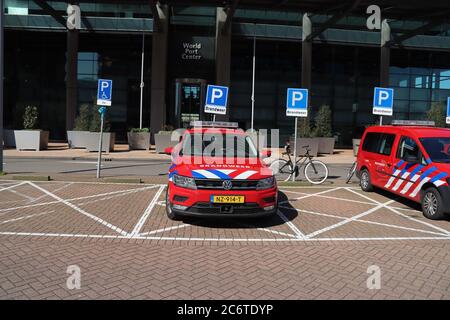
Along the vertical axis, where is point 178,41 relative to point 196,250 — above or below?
above

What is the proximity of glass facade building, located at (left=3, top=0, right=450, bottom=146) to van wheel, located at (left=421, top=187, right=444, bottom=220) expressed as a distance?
18612mm

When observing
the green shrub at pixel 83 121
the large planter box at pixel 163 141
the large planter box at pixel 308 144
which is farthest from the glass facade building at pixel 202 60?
the large planter box at pixel 308 144

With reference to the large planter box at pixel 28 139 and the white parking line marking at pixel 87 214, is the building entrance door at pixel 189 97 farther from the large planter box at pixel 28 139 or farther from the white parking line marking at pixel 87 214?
the white parking line marking at pixel 87 214

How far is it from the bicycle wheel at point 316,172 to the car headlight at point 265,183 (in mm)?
5580

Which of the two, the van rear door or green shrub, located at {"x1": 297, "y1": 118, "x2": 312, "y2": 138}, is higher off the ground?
green shrub, located at {"x1": 297, "y1": 118, "x2": 312, "y2": 138}

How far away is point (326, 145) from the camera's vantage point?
23625 millimetres

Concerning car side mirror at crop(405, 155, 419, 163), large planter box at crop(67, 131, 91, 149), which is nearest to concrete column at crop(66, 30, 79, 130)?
large planter box at crop(67, 131, 91, 149)

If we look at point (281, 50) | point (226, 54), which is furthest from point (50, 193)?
point (281, 50)

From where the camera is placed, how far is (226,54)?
26.2 meters

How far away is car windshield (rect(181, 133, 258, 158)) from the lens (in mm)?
7684

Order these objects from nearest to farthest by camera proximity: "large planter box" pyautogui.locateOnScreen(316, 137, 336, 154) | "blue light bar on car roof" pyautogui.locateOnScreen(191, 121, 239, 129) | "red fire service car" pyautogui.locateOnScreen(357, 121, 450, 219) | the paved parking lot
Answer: the paved parking lot
"red fire service car" pyautogui.locateOnScreen(357, 121, 450, 219)
"blue light bar on car roof" pyautogui.locateOnScreen(191, 121, 239, 129)
"large planter box" pyautogui.locateOnScreen(316, 137, 336, 154)

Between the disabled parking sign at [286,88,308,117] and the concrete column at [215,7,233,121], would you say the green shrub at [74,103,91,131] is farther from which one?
the disabled parking sign at [286,88,308,117]
